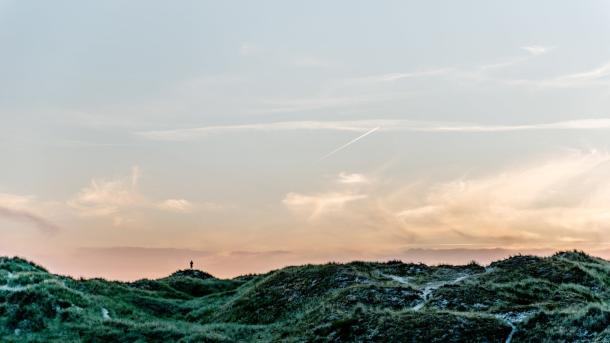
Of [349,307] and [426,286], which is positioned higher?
[426,286]

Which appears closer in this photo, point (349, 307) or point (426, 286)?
point (349, 307)

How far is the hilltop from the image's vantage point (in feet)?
84.1

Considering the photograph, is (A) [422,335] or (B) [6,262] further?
(B) [6,262]

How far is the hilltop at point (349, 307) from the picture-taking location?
25.6 m

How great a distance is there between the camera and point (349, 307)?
1289 inches

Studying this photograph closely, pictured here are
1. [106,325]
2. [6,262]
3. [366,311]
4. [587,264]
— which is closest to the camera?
[366,311]

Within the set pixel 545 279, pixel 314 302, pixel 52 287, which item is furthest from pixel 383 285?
pixel 52 287

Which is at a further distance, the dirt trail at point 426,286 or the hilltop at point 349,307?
the dirt trail at point 426,286

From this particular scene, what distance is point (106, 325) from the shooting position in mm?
34094

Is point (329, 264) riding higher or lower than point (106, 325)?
higher

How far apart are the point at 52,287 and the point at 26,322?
511 cm

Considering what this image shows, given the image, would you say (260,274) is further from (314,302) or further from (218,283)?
(314,302)

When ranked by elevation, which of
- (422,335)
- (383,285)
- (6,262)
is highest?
(6,262)

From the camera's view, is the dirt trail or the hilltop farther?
the dirt trail
